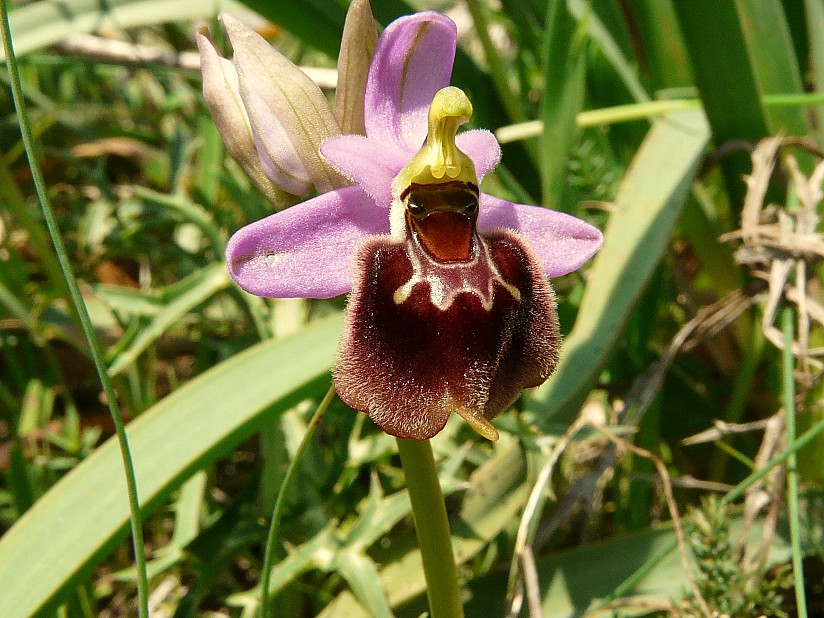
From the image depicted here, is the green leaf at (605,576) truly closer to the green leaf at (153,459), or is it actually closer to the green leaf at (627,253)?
the green leaf at (627,253)

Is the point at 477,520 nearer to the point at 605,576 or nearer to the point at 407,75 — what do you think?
the point at 605,576

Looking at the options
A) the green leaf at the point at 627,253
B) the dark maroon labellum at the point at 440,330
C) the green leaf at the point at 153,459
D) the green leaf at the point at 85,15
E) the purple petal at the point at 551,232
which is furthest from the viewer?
the green leaf at the point at 85,15

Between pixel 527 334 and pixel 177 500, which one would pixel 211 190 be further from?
pixel 527 334

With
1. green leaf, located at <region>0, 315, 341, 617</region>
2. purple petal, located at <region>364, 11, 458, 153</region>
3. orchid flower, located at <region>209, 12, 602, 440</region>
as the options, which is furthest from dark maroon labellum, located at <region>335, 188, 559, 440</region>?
green leaf, located at <region>0, 315, 341, 617</region>

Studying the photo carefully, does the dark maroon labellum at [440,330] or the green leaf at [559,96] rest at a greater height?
the dark maroon labellum at [440,330]

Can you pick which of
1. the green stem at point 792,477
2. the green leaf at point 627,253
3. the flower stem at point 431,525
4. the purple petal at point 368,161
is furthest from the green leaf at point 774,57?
the flower stem at point 431,525

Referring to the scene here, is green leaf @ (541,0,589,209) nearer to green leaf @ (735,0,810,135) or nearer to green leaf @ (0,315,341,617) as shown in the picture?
green leaf @ (735,0,810,135)
